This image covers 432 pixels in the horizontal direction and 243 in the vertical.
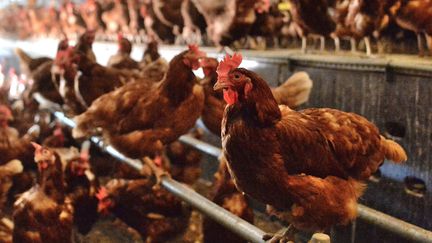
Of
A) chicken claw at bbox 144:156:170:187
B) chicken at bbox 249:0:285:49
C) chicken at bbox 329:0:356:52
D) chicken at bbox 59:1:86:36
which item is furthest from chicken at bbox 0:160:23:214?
chicken at bbox 59:1:86:36

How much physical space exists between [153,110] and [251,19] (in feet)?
7.08

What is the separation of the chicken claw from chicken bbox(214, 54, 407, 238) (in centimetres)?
96

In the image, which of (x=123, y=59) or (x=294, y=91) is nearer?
(x=294, y=91)

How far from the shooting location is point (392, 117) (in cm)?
268

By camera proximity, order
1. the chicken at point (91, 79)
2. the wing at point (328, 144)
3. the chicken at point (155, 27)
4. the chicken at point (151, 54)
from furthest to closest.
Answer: the chicken at point (155, 27), the chicken at point (151, 54), the chicken at point (91, 79), the wing at point (328, 144)

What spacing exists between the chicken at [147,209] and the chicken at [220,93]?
1.92 feet

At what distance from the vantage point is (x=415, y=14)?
3498mm

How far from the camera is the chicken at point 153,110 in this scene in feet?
8.79

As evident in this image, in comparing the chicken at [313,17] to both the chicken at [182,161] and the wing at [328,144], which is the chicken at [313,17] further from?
the wing at [328,144]

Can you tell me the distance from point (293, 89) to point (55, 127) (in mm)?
2744

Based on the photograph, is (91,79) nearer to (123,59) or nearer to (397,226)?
(123,59)

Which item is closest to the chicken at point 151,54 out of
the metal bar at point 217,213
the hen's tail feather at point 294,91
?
the hen's tail feather at point 294,91

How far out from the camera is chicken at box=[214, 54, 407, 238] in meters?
1.51

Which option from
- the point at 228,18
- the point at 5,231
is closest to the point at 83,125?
the point at 5,231
